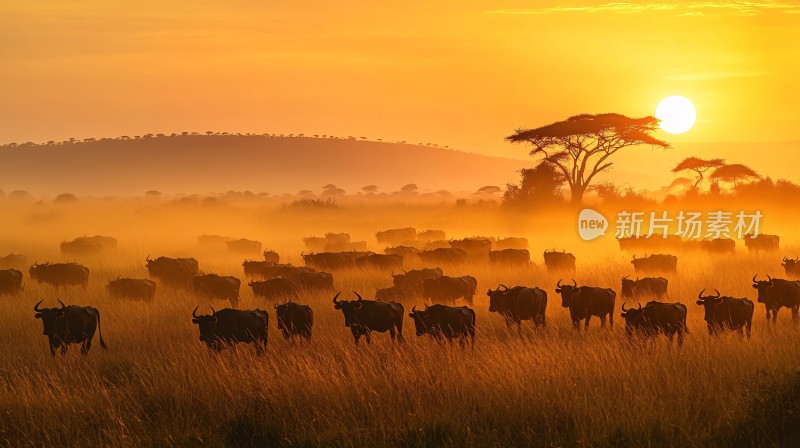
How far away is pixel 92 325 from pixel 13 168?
180496 mm

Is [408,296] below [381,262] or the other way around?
below

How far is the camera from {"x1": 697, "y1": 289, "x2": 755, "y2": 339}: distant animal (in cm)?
1430

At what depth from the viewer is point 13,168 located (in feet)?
580

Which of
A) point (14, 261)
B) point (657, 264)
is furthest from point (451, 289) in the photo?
point (14, 261)

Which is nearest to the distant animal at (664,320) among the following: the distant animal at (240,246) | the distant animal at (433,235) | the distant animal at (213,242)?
the distant animal at (240,246)

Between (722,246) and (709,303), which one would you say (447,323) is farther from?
(722,246)

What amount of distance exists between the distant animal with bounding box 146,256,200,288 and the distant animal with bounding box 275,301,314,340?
8603 millimetres

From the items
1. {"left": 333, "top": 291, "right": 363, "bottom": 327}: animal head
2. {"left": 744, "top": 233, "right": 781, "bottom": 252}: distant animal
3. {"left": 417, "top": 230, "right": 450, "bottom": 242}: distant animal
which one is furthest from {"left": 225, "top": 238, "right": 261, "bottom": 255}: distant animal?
{"left": 333, "top": 291, "right": 363, "bottom": 327}: animal head

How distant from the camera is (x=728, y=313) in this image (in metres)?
14.4

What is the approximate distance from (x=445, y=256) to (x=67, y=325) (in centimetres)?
1399

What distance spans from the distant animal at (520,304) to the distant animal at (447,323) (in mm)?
1754

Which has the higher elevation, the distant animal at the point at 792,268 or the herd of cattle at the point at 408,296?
the distant animal at the point at 792,268

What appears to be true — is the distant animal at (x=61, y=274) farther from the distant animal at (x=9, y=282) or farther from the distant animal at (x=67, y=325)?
the distant animal at (x=67, y=325)

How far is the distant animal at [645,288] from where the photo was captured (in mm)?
19031
